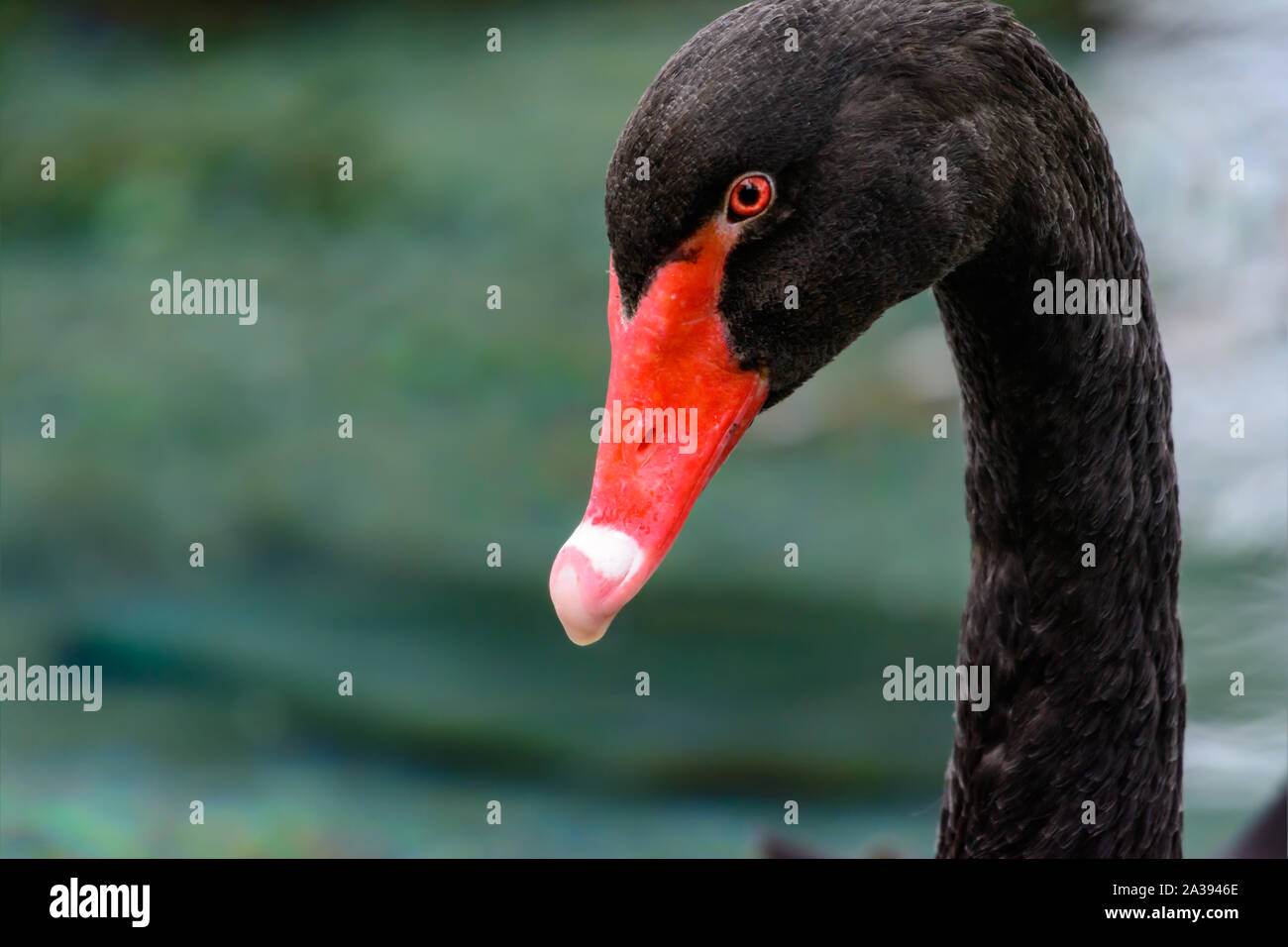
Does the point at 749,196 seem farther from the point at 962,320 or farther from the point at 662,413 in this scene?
the point at 962,320

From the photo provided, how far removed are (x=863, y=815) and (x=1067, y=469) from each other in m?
1.52

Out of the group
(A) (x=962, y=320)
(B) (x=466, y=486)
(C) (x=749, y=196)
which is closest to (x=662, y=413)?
(C) (x=749, y=196)

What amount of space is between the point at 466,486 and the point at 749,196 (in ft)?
6.91

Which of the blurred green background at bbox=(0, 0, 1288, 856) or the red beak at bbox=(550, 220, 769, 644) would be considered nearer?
the red beak at bbox=(550, 220, 769, 644)

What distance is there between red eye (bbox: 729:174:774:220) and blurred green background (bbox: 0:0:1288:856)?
1718mm

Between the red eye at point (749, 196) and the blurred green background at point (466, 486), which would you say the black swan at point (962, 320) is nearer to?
the red eye at point (749, 196)

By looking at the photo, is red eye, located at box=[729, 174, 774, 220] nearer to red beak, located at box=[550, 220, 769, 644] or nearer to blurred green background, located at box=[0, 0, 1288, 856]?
red beak, located at box=[550, 220, 769, 644]

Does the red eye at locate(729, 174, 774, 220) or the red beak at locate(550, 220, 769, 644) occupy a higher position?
the red eye at locate(729, 174, 774, 220)

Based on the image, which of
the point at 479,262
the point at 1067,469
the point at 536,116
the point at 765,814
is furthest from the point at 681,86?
the point at 536,116

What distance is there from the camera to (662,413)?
1140mm

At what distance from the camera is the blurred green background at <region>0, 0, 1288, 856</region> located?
2.71 m

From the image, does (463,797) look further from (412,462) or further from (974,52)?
(974,52)


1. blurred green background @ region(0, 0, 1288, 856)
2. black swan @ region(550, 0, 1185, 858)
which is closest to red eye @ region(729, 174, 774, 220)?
black swan @ region(550, 0, 1185, 858)

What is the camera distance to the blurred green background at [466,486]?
271 centimetres
